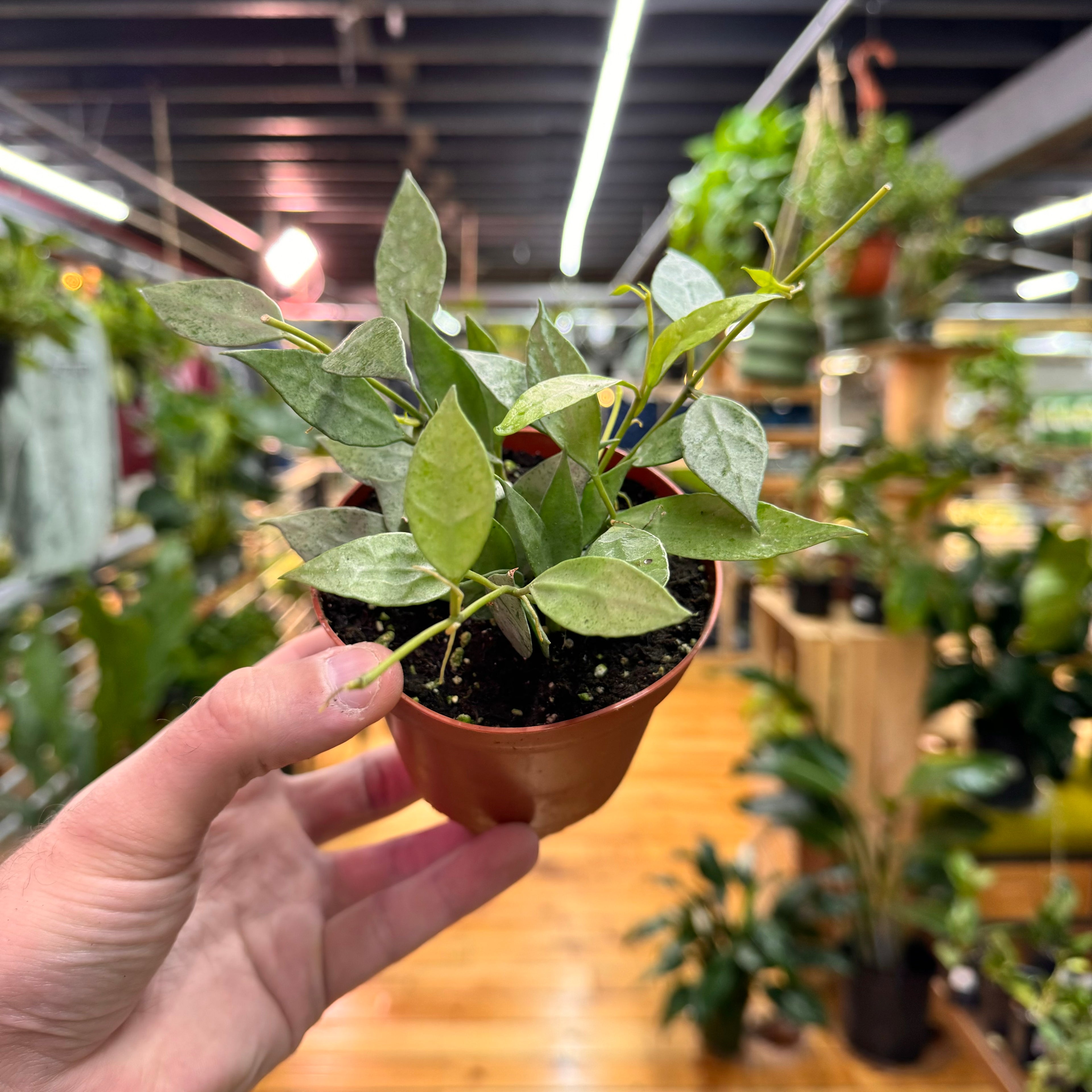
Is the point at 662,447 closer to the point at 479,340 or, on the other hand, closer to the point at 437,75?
the point at 479,340

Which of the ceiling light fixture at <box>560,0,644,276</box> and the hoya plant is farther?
the ceiling light fixture at <box>560,0,644,276</box>

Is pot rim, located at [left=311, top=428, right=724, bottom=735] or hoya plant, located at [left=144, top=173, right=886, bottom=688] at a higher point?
hoya plant, located at [left=144, top=173, right=886, bottom=688]

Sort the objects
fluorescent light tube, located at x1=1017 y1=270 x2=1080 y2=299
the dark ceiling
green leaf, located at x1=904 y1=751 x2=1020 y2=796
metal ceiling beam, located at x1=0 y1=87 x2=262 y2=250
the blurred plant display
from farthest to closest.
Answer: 1. fluorescent light tube, located at x1=1017 y1=270 x2=1080 y2=299
2. metal ceiling beam, located at x1=0 y1=87 x2=262 y2=250
3. the dark ceiling
4. the blurred plant display
5. green leaf, located at x1=904 y1=751 x2=1020 y2=796

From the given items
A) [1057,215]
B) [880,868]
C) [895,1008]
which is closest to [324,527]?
[880,868]

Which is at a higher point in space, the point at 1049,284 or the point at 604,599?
the point at 1049,284

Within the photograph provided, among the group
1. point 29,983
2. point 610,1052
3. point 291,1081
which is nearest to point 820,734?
point 610,1052

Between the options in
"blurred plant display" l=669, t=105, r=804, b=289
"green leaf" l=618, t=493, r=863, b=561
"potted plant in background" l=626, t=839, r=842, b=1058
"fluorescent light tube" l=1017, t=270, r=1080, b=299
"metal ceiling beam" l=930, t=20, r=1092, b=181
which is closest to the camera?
"green leaf" l=618, t=493, r=863, b=561

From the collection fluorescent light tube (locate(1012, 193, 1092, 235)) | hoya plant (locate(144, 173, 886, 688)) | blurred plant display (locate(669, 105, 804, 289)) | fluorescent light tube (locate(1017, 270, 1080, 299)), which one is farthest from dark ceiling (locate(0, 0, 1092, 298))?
fluorescent light tube (locate(1017, 270, 1080, 299))

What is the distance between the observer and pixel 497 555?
0.51 metres

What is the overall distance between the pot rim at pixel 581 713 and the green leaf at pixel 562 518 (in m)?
0.09

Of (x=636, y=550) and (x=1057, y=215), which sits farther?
(x=1057, y=215)

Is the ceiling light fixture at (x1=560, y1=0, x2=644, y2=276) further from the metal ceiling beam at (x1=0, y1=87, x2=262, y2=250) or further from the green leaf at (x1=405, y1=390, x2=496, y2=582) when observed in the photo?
the green leaf at (x1=405, y1=390, x2=496, y2=582)

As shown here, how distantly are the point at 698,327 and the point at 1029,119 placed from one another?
351cm

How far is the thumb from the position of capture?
0.49 meters
